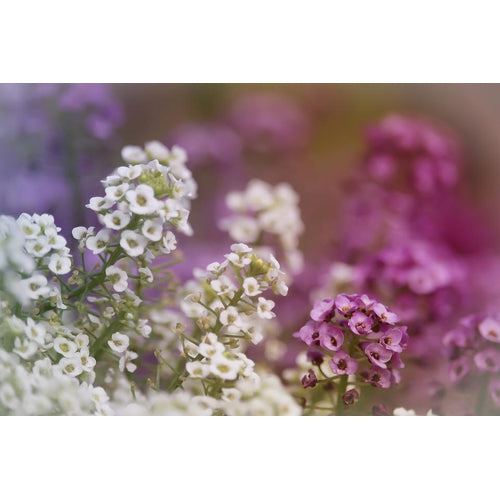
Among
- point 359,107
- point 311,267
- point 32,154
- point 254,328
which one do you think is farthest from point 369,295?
point 32,154

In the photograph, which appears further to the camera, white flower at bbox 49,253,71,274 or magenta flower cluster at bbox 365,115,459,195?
magenta flower cluster at bbox 365,115,459,195

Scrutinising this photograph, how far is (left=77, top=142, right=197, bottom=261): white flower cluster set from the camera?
5.87 ft

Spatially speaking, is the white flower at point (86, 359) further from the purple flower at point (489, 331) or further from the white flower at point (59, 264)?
the purple flower at point (489, 331)

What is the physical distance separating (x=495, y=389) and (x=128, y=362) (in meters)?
0.90

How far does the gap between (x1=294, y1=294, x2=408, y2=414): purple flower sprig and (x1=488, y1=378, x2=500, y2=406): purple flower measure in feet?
0.85

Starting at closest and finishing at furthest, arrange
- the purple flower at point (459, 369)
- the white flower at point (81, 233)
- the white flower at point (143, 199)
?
the white flower at point (143, 199), the white flower at point (81, 233), the purple flower at point (459, 369)

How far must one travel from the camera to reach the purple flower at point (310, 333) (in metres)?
1.88

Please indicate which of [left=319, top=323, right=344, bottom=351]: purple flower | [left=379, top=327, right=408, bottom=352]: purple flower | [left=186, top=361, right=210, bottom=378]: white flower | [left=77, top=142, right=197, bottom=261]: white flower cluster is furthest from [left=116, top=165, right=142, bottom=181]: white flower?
[left=379, top=327, right=408, bottom=352]: purple flower

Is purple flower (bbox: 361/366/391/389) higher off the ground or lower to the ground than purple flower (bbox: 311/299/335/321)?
lower

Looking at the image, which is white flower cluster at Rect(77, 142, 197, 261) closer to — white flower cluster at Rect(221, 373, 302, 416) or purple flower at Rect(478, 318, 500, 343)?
white flower cluster at Rect(221, 373, 302, 416)

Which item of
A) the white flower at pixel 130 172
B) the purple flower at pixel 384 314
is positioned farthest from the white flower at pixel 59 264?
the purple flower at pixel 384 314

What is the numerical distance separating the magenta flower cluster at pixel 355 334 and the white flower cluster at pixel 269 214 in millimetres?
230

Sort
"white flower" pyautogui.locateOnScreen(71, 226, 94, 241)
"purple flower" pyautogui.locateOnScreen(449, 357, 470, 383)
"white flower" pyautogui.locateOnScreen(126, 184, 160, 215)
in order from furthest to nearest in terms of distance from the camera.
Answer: "purple flower" pyautogui.locateOnScreen(449, 357, 470, 383)
"white flower" pyautogui.locateOnScreen(71, 226, 94, 241)
"white flower" pyautogui.locateOnScreen(126, 184, 160, 215)

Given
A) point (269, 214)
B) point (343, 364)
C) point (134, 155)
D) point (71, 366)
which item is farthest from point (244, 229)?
point (71, 366)
